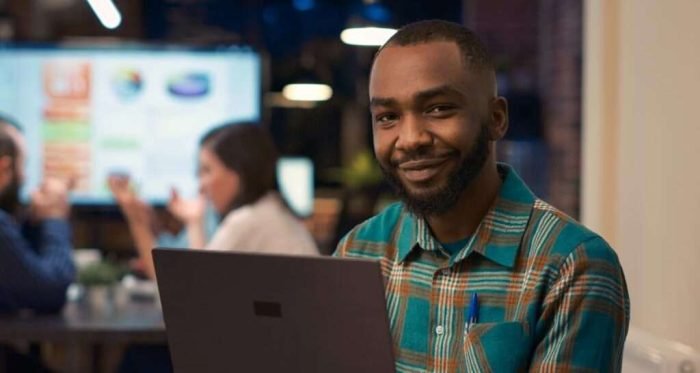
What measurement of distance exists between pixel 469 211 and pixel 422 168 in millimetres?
101

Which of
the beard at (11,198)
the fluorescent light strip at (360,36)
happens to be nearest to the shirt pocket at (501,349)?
the beard at (11,198)

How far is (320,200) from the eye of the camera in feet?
20.4

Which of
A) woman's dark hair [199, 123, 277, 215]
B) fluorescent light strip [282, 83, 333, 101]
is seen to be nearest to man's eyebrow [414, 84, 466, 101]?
woman's dark hair [199, 123, 277, 215]

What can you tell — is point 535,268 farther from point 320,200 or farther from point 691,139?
point 320,200

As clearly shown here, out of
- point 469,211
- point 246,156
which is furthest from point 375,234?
point 246,156

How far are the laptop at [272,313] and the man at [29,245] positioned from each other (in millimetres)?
2274

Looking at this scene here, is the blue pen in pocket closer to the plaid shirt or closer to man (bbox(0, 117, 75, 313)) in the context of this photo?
the plaid shirt

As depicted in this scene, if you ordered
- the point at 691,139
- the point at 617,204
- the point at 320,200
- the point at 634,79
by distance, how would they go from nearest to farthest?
the point at 691,139 < the point at 634,79 < the point at 617,204 < the point at 320,200

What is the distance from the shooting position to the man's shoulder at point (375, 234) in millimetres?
1570

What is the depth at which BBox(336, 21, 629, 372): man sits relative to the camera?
1328 mm

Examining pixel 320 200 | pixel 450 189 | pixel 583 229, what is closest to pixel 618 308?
pixel 583 229

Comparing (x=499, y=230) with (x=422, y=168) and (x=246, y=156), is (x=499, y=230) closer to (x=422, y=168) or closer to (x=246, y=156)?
(x=422, y=168)

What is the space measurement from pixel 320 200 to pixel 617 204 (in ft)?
12.5

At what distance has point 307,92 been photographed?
6211mm
